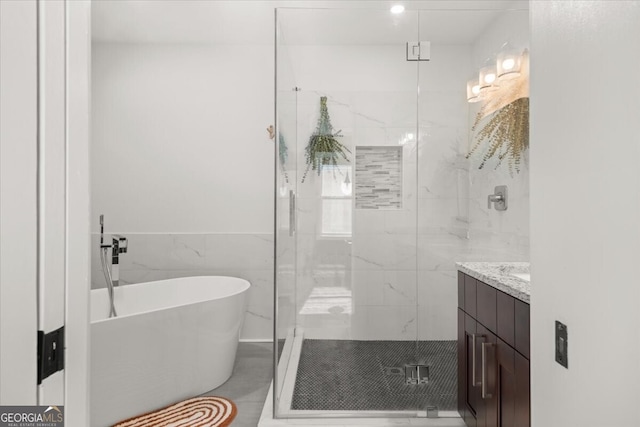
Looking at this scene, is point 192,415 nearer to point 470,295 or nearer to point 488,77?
point 470,295

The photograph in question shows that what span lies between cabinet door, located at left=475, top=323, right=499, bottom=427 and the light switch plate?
822 millimetres

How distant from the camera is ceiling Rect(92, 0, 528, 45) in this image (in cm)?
233

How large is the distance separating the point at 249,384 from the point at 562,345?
89.3 inches

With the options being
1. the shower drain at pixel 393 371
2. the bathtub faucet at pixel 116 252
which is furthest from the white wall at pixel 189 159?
the shower drain at pixel 393 371

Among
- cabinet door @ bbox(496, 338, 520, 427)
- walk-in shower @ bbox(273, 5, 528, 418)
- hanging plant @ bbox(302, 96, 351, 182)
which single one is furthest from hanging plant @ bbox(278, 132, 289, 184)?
cabinet door @ bbox(496, 338, 520, 427)

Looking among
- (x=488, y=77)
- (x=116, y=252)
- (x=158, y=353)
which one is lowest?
(x=158, y=353)

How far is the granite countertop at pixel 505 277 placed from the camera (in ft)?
4.56

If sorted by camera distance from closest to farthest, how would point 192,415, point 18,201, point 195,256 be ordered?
point 18,201 → point 192,415 → point 195,256

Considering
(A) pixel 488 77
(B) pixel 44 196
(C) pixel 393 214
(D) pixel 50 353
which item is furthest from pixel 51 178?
(A) pixel 488 77

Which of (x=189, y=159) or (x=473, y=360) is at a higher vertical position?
(x=189, y=159)

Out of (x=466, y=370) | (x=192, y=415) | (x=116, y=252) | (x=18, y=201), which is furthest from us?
(x=116, y=252)

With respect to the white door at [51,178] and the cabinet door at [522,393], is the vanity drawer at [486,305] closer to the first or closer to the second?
the cabinet door at [522,393]

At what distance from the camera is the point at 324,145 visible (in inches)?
95.3

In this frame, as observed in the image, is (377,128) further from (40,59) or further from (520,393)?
(40,59)
